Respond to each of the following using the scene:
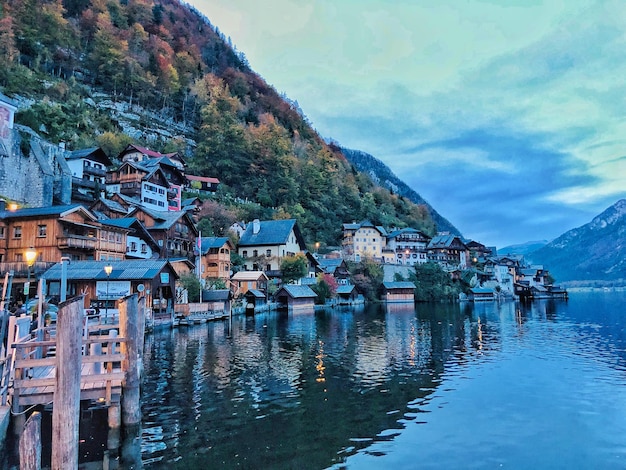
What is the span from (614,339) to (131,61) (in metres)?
114

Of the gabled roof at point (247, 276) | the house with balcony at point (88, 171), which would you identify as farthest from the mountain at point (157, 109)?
the gabled roof at point (247, 276)

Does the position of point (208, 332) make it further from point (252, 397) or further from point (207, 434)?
point (207, 434)

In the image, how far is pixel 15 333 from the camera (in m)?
13.3

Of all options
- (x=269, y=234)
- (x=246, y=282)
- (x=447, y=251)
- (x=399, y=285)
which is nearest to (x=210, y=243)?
(x=246, y=282)

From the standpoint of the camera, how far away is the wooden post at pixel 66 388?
857cm

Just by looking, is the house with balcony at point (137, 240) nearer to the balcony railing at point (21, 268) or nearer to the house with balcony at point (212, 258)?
the house with balcony at point (212, 258)

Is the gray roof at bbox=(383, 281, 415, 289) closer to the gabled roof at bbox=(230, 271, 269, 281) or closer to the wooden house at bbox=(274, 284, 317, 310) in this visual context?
the wooden house at bbox=(274, 284, 317, 310)

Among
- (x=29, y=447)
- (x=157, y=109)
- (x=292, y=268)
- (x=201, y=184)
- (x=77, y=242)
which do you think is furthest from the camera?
(x=157, y=109)

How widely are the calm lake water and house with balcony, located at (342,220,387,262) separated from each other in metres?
78.0

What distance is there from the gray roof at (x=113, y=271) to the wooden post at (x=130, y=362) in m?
25.9

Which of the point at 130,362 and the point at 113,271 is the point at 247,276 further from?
the point at 130,362

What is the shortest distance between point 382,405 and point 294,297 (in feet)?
176

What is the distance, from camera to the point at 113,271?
130ft

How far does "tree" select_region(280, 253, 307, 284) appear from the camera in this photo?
254 feet
